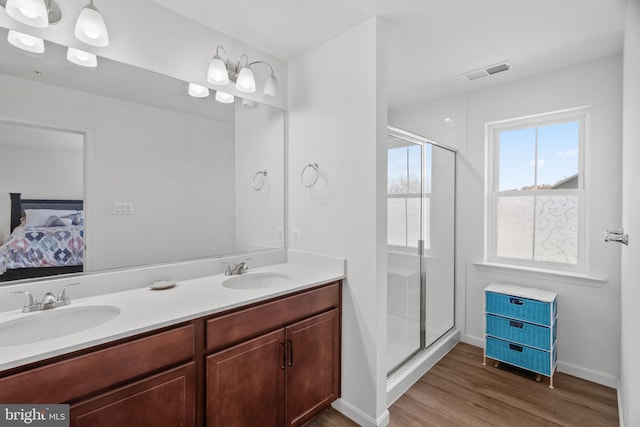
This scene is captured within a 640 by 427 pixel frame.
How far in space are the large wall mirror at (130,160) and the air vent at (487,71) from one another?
1.71 metres

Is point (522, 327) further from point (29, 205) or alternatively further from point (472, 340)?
point (29, 205)

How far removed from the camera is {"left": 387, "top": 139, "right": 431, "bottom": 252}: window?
94.2 inches

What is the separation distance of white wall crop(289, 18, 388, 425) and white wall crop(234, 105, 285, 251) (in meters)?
0.29

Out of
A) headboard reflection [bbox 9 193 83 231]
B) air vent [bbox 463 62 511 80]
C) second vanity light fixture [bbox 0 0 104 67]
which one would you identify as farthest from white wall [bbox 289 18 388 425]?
headboard reflection [bbox 9 193 83 231]

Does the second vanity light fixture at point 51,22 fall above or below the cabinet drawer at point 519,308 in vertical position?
above

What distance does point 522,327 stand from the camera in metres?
2.41

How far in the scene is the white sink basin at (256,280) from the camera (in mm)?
1962

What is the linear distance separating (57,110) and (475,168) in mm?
3147

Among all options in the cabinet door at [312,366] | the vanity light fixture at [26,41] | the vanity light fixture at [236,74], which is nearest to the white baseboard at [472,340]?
the cabinet door at [312,366]

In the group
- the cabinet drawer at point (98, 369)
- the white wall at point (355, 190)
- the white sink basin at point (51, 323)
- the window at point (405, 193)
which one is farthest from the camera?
the window at point (405, 193)

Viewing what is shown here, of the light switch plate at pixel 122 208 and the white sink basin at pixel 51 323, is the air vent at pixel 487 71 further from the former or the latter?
the white sink basin at pixel 51 323

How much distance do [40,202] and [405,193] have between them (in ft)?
7.41

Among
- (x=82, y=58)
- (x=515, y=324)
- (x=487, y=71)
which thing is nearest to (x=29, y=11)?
(x=82, y=58)

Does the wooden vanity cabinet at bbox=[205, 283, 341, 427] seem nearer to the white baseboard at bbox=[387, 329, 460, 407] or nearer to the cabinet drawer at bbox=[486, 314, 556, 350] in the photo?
the white baseboard at bbox=[387, 329, 460, 407]
